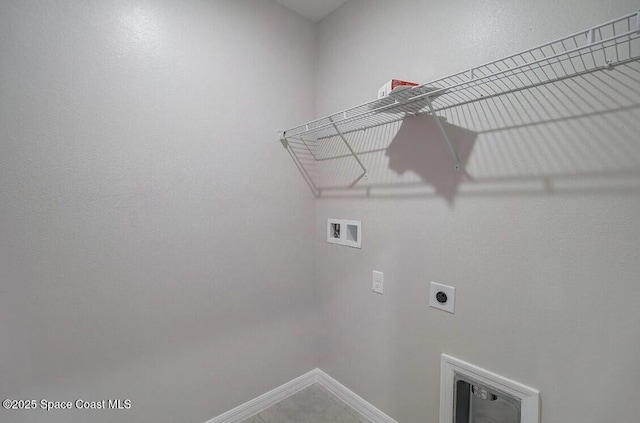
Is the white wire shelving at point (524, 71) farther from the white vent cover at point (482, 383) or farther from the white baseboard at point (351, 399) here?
the white baseboard at point (351, 399)

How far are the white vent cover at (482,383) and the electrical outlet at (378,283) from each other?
16.4 inches

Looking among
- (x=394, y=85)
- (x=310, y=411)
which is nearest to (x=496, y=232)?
(x=394, y=85)

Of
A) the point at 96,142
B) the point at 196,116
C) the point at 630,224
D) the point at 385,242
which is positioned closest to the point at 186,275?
the point at 96,142

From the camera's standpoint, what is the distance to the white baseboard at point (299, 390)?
5.08 ft

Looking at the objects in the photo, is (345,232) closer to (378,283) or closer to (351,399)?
(378,283)

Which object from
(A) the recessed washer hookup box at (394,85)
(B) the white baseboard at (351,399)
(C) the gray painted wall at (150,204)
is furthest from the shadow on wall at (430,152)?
(B) the white baseboard at (351,399)

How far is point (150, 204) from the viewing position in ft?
4.25

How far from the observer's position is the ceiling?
5.49 feet

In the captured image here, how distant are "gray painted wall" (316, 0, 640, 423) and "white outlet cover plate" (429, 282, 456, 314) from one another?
33 millimetres

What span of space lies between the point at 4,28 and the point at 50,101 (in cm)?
26

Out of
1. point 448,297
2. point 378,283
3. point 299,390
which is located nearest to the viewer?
point 448,297

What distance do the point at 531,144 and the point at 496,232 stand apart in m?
0.34

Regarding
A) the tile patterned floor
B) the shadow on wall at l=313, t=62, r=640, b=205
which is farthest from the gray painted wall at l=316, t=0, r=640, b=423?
the tile patterned floor

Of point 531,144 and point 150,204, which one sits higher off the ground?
point 531,144
